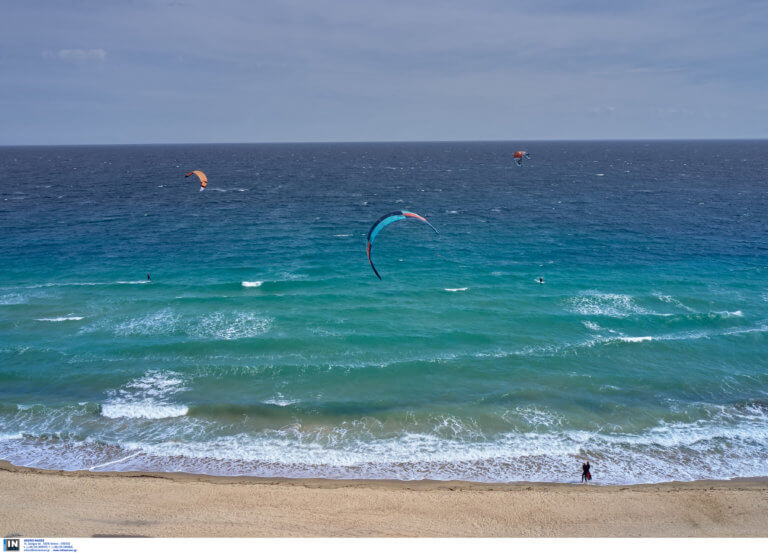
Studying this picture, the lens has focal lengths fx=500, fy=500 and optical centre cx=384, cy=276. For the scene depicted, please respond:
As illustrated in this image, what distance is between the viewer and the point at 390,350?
38250 mm

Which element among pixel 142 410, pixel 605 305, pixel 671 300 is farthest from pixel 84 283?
pixel 671 300

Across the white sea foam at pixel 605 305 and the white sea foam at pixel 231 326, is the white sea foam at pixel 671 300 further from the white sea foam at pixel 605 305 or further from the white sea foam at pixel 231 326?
the white sea foam at pixel 231 326

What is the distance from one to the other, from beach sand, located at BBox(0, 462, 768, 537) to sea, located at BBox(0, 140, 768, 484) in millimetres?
1221

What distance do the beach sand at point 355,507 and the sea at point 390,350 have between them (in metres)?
1.22

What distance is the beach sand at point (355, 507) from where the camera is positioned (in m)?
21.4

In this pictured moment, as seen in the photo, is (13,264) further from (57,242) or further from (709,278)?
(709,278)

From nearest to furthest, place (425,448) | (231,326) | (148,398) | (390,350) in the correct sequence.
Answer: (425,448) → (148,398) → (390,350) → (231,326)

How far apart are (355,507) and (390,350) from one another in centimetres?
1613

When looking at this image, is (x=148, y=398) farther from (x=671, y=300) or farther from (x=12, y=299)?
(x=671, y=300)

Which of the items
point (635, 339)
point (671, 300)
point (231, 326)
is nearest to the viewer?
point (635, 339)

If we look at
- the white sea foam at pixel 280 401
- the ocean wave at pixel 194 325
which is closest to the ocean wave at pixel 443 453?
the white sea foam at pixel 280 401

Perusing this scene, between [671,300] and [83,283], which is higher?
[671,300]

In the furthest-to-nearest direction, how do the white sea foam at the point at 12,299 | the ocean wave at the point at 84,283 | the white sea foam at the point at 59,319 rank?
1. the ocean wave at the point at 84,283
2. the white sea foam at the point at 12,299
3. the white sea foam at the point at 59,319
